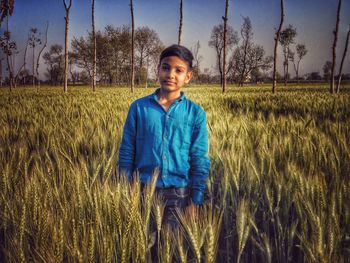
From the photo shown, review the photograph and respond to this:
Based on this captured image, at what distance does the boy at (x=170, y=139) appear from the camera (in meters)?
1.48

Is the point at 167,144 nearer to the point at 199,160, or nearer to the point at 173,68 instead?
the point at 199,160

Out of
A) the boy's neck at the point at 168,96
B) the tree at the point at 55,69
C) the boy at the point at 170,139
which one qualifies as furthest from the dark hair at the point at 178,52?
the tree at the point at 55,69

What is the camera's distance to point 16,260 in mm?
861

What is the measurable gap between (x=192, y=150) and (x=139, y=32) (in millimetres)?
44361

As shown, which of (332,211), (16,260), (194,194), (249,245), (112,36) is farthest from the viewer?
(112,36)

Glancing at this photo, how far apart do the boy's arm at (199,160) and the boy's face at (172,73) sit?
0.77ft

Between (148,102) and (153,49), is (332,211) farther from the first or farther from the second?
(153,49)

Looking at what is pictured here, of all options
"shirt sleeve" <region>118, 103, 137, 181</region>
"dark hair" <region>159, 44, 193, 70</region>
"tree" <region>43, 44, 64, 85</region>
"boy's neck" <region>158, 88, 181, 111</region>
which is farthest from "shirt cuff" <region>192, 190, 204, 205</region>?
"tree" <region>43, 44, 64, 85</region>

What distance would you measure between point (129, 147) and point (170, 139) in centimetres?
24

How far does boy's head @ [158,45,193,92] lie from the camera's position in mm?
1484

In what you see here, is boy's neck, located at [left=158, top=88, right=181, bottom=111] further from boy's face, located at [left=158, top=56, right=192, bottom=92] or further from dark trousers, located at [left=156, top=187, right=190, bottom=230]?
dark trousers, located at [left=156, top=187, right=190, bottom=230]

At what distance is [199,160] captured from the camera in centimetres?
151

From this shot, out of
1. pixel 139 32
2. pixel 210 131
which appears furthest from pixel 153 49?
pixel 210 131

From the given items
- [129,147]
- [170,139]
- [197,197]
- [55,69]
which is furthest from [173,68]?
[55,69]
